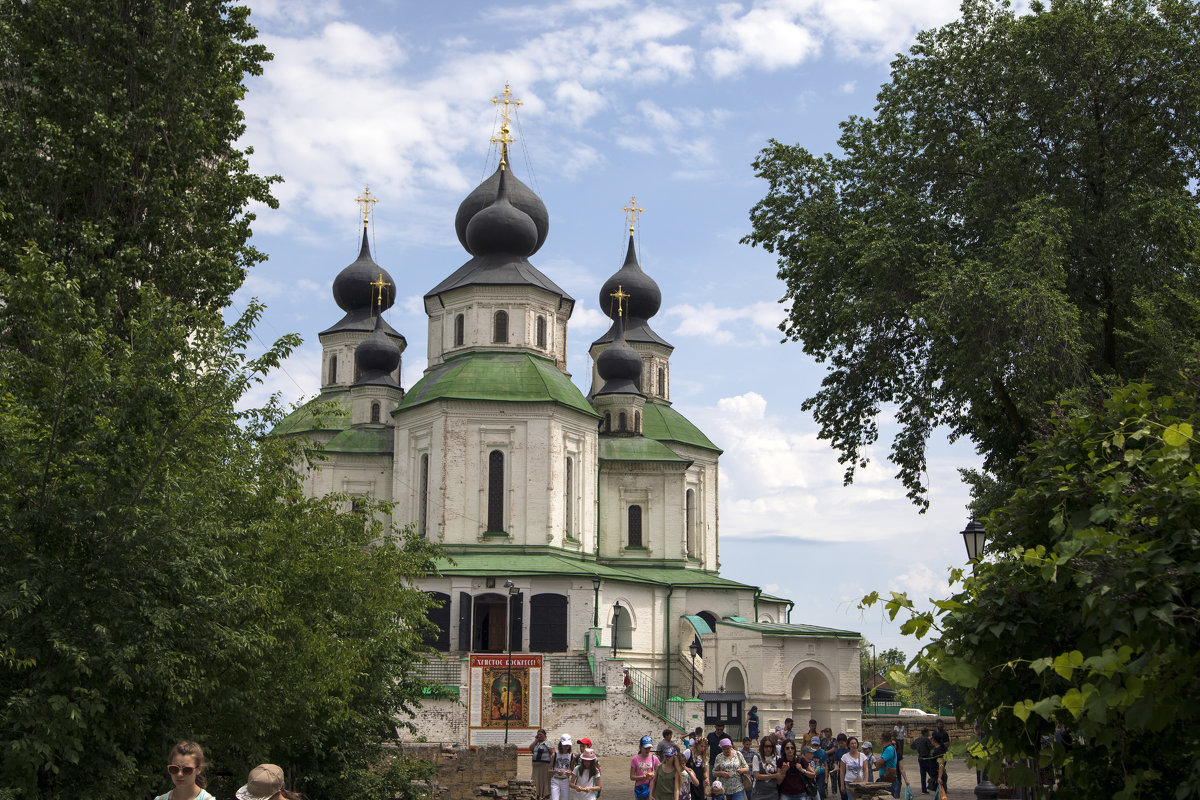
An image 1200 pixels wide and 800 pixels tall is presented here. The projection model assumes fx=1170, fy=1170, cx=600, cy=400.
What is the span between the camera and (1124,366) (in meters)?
20.0

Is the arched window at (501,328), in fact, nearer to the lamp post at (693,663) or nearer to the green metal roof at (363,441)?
the green metal roof at (363,441)

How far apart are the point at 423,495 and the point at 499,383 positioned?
15.8 ft

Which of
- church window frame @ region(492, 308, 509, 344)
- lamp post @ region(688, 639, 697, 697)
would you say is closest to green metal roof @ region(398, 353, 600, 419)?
church window frame @ region(492, 308, 509, 344)

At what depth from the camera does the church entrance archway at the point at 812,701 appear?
38.9m

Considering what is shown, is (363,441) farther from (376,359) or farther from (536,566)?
(536,566)

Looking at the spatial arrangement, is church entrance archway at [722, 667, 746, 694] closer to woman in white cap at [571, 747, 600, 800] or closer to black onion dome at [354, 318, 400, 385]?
black onion dome at [354, 318, 400, 385]

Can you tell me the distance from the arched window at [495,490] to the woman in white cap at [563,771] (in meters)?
24.6

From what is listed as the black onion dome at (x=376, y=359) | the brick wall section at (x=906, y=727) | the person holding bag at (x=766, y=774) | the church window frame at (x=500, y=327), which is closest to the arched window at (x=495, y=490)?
the church window frame at (x=500, y=327)

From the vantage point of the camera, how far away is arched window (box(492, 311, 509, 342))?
44.1 meters

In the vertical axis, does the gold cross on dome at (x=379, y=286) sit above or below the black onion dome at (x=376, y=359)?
above

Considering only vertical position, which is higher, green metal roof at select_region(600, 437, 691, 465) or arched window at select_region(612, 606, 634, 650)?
green metal roof at select_region(600, 437, 691, 465)

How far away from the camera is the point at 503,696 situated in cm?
2889

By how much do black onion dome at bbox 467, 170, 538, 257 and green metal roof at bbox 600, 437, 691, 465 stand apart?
8.54m

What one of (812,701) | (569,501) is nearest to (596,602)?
(569,501)
